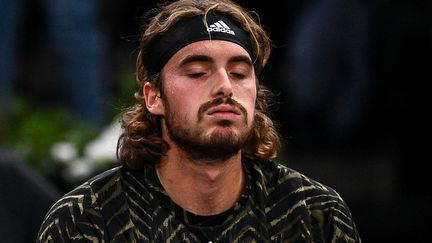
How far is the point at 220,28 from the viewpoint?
4387mm

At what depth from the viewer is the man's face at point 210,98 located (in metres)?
4.23

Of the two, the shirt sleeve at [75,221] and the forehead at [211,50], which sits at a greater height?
the forehead at [211,50]

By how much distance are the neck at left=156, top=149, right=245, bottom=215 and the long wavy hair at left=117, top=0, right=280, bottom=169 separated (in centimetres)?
8

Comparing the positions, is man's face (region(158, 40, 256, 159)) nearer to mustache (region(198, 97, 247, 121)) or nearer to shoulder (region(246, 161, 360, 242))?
mustache (region(198, 97, 247, 121))

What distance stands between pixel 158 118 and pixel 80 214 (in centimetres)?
46

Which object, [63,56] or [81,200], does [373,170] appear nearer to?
[63,56]

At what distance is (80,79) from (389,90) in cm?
174

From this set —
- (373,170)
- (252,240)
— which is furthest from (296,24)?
(252,240)

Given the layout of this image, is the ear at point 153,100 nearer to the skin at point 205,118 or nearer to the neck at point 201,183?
the skin at point 205,118

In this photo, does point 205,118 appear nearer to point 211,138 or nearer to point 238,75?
point 211,138

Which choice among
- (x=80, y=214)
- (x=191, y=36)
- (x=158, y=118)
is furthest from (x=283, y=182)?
(x=80, y=214)

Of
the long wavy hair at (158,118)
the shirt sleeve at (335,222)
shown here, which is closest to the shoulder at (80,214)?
the long wavy hair at (158,118)

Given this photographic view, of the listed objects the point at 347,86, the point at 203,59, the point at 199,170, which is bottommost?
the point at 347,86

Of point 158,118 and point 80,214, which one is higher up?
point 158,118
